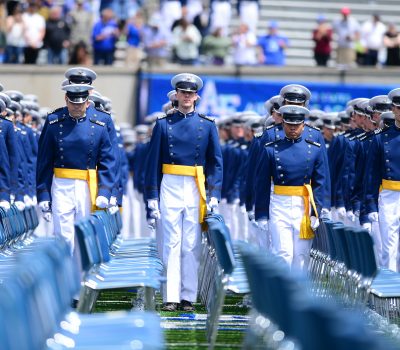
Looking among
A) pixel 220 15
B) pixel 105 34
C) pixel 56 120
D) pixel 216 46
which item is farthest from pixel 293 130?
pixel 220 15

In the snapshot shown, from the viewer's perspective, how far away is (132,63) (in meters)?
33.3

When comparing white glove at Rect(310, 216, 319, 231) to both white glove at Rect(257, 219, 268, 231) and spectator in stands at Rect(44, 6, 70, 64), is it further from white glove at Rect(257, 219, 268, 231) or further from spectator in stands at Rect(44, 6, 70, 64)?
spectator in stands at Rect(44, 6, 70, 64)

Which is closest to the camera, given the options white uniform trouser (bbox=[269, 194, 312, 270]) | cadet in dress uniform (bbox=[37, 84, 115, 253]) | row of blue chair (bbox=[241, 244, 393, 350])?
row of blue chair (bbox=[241, 244, 393, 350])

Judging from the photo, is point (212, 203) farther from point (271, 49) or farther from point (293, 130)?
point (271, 49)

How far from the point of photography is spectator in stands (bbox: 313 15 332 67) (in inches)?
1313

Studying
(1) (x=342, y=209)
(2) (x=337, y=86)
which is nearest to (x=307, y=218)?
(1) (x=342, y=209)

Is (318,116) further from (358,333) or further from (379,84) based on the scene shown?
(358,333)

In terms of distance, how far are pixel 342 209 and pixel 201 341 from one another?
710cm

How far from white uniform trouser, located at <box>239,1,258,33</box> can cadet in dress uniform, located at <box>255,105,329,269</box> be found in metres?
20.9

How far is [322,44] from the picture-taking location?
3341 centimetres

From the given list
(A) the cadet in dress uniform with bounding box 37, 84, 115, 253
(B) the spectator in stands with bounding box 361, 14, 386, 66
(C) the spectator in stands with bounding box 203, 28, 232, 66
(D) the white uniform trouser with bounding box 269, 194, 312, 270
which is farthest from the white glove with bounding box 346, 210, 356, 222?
(B) the spectator in stands with bounding box 361, 14, 386, 66

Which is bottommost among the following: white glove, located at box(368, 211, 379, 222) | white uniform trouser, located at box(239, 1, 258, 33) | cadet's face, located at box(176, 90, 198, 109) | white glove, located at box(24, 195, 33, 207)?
white glove, located at box(24, 195, 33, 207)

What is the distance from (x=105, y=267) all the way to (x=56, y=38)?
21473 mm

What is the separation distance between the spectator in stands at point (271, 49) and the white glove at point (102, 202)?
65.2 ft
